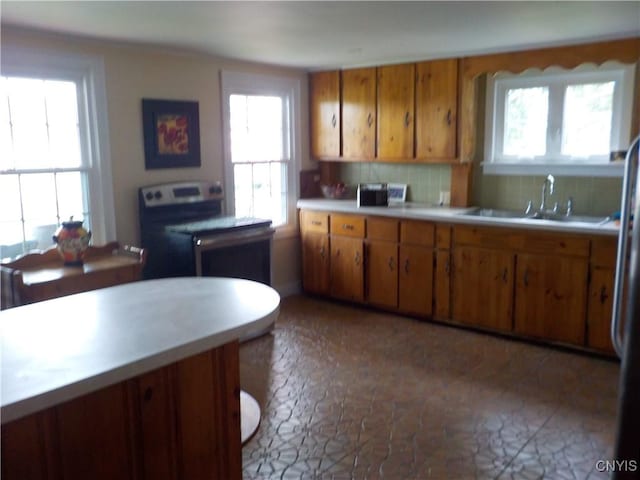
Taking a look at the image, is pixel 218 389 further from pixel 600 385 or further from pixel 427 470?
pixel 600 385

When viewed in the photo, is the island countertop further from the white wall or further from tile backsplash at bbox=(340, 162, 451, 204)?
tile backsplash at bbox=(340, 162, 451, 204)

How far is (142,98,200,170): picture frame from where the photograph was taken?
411cm

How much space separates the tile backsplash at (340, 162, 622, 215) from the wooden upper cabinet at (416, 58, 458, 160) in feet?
1.08

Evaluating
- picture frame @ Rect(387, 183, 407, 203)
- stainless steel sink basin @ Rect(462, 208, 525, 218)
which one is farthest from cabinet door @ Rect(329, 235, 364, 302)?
stainless steel sink basin @ Rect(462, 208, 525, 218)

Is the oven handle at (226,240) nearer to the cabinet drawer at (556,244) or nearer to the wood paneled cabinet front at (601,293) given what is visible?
the cabinet drawer at (556,244)

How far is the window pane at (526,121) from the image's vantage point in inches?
171

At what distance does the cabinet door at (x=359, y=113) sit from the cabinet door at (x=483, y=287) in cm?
136

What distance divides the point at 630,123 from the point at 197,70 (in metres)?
3.19

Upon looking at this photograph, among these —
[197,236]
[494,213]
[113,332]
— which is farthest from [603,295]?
[113,332]

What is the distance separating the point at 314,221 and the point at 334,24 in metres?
2.19

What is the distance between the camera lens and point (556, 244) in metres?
3.82

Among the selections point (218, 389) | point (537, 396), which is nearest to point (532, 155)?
point (537, 396)

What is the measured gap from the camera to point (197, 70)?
173 inches

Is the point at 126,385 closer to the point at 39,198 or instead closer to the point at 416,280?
the point at 39,198
